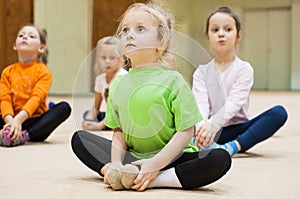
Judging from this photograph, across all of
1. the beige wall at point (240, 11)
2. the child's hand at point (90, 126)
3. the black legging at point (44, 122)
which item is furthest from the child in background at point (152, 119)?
the beige wall at point (240, 11)

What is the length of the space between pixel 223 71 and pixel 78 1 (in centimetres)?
433

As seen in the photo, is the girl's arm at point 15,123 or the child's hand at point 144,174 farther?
the girl's arm at point 15,123

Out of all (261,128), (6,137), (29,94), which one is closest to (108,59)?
(29,94)

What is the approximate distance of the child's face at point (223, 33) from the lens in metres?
1.77

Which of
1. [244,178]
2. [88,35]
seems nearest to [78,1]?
[88,35]

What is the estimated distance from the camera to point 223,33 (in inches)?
69.8

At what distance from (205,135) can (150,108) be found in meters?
0.40

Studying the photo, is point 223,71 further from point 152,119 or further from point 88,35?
point 88,35

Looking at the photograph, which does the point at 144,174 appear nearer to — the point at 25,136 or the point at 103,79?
the point at 25,136

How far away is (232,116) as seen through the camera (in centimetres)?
175

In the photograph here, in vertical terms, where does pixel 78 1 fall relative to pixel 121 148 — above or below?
above

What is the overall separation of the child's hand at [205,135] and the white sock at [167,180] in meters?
0.34

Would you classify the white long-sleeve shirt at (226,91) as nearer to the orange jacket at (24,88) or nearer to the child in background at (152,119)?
the child in background at (152,119)

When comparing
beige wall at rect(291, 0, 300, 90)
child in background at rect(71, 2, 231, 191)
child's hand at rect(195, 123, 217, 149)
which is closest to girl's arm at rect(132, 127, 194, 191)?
child in background at rect(71, 2, 231, 191)
